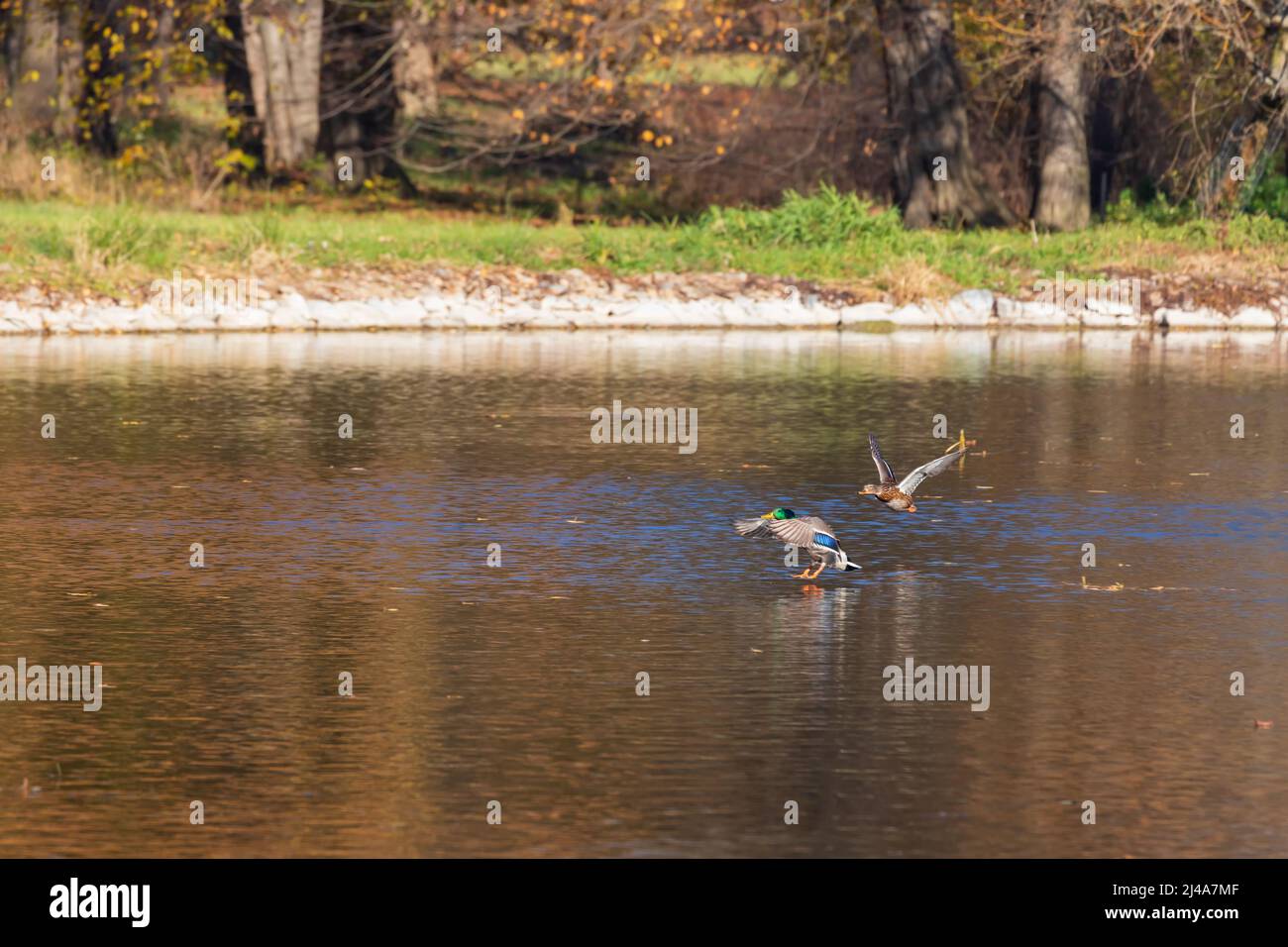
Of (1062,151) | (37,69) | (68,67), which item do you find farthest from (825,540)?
(37,69)

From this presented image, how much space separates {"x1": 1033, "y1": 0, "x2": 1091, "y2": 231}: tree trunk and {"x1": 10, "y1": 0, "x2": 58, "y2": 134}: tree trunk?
1569cm

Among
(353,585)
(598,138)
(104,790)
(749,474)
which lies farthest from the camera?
(598,138)

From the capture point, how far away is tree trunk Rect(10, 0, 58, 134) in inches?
1516

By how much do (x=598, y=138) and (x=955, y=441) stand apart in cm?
2747

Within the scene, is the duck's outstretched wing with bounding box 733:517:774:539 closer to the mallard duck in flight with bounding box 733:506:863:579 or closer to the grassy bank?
the mallard duck in flight with bounding box 733:506:863:579

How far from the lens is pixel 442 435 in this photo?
18969 mm

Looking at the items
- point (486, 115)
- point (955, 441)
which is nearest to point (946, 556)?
point (955, 441)

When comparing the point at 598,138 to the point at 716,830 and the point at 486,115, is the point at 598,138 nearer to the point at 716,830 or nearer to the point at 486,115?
the point at 486,115

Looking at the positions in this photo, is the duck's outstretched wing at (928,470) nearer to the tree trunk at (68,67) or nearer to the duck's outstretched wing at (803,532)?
the duck's outstretched wing at (803,532)

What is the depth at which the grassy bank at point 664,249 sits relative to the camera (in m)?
28.6

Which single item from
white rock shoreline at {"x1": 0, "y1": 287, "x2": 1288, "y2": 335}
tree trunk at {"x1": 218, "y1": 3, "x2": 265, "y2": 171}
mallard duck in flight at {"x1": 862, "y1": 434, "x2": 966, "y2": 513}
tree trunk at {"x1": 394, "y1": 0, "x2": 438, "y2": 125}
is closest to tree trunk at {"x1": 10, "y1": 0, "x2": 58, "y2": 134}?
tree trunk at {"x1": 218, "y1": 3, "x2": 265, "y2": 171}

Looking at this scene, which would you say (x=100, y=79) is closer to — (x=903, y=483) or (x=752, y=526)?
(x=903, y=483)

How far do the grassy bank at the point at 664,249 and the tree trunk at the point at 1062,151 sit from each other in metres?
1.74

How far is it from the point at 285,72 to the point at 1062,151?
41.0ft
